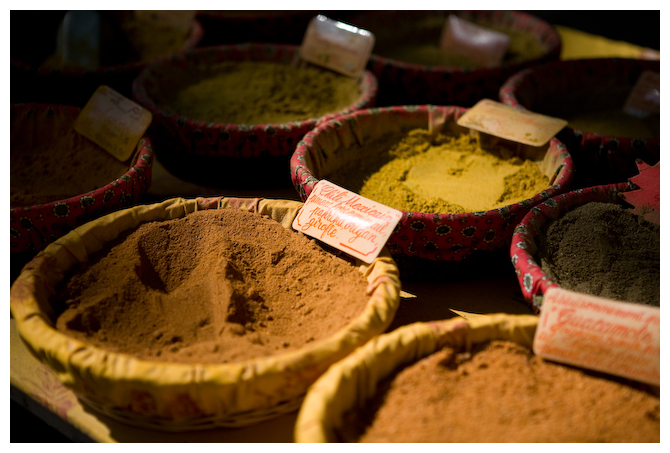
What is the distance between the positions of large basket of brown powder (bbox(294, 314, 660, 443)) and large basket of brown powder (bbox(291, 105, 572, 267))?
0.94 feet

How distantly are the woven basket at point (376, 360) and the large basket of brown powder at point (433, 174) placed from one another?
11.3 inches

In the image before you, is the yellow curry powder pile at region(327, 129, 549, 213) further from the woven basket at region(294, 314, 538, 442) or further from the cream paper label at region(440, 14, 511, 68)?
the cream paper label at region(440, 14, 511, 68)

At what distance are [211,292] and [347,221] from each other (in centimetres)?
31

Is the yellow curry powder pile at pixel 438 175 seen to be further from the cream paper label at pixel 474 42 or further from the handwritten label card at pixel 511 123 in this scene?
the cream paper label at pixel 474 42

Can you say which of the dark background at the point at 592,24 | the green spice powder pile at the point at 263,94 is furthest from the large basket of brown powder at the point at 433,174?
the dark background at the point at 592,24

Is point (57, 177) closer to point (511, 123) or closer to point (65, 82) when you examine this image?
point (65, 82)

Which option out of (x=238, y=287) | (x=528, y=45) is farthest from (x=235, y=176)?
(x=528, y=45)

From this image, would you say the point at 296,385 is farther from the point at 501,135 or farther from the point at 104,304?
the point at 501,135

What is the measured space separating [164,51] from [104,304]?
1.48m

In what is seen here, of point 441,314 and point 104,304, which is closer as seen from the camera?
point 104,304

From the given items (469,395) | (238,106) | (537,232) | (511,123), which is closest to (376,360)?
(469,395)

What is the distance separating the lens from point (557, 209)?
1.23 metres

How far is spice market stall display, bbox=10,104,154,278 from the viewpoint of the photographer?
3.93 ft

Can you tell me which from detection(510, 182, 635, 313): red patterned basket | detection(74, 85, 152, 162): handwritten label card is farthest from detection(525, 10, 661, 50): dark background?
detection(74, 85, 152, 162): handwritten label card
